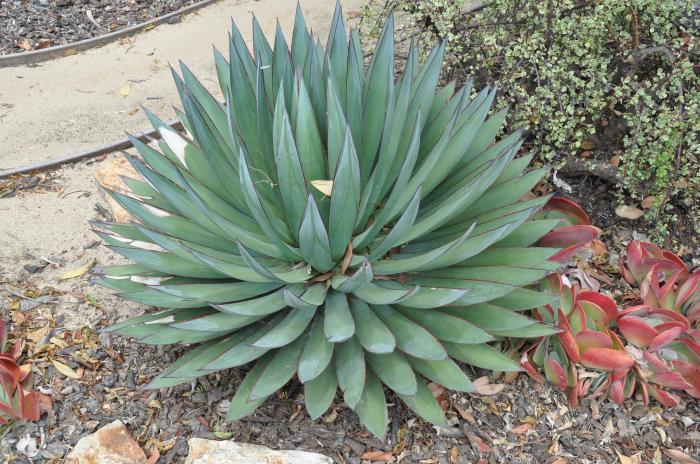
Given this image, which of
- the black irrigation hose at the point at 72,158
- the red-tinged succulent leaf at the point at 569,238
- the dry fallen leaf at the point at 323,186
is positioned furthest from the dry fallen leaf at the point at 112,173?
the red-tinged succulent leaf at the point at 569,238

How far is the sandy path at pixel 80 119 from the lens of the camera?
343 cm

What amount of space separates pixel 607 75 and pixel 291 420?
7.44 feet

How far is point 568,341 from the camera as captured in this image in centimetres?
263

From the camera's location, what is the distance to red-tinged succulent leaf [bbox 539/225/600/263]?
2814 millimetres

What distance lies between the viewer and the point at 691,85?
335 centimetres

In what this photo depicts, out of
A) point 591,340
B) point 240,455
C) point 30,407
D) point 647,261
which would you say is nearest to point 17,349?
point 30,407

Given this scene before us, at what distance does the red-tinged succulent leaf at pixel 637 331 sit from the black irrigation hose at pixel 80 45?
192 inches

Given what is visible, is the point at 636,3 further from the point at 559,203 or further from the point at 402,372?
the point at 402,372

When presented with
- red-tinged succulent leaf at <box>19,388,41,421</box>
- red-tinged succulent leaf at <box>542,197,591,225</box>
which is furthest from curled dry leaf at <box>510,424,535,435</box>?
red-tinged succulent leaf at <box>19,388,41,421</box>

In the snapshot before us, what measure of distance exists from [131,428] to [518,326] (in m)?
1.59

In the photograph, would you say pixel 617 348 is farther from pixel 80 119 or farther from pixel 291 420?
pixel 80 119

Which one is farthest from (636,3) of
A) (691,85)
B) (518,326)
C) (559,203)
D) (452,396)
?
(452,396)

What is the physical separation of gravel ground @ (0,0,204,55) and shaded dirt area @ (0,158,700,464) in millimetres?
3741

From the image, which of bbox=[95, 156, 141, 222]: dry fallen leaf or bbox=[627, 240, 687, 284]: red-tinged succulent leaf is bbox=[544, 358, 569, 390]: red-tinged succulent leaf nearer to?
bbox=[627, 240, 687, 284]: red-tinged succulent leaf
